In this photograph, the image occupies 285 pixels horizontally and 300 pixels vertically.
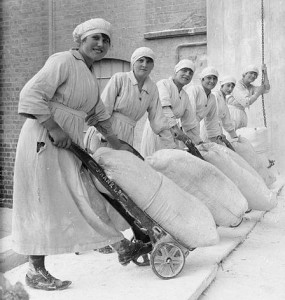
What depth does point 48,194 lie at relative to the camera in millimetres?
2430

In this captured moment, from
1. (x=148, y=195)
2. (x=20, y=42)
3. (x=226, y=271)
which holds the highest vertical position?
(x=20, y=42)

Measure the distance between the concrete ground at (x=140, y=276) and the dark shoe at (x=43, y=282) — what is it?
3cm

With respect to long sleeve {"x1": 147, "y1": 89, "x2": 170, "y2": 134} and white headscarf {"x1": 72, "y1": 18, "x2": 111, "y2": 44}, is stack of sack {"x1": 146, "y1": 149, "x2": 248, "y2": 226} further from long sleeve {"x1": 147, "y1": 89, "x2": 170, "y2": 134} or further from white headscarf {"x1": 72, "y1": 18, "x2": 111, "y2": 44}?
white headscarf {"x1": 72, "y1": 18, "x2": 111, "y2": 44}

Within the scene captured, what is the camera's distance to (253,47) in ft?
27.4

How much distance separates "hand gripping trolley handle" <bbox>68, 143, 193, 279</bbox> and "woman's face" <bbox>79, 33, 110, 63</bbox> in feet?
1.74

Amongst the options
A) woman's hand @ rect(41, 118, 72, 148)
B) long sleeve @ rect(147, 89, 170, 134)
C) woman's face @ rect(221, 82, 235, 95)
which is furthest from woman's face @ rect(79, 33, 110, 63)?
woman's face @ rect(221, 82, 235, 95)

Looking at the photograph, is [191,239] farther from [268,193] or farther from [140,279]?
[268,193]

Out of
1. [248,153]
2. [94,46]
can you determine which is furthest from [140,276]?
[248,153]

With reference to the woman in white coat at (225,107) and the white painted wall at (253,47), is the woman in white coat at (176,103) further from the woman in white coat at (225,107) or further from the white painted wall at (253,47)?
the white painted wall at (253,47)

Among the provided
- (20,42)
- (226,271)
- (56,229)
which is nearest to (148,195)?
(56,229)

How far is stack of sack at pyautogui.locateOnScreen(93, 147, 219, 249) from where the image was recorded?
2590 millimetres

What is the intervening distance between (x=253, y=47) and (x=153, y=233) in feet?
21.2

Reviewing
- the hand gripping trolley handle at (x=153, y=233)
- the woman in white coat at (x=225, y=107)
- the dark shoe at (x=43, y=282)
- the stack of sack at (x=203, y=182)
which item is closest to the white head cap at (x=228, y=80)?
the woman in white coat at (x=225, y=107)

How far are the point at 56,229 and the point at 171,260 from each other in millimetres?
664
